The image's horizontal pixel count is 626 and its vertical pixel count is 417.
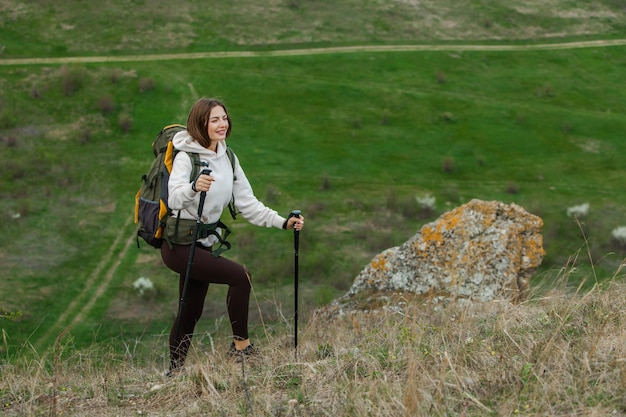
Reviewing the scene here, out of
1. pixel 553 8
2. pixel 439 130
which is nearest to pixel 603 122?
pixel 439 130

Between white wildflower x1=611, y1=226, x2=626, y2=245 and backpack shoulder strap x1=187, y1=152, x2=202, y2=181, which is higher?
backpack shoulder strap x1=187, y1=152, x2=202, y2=181

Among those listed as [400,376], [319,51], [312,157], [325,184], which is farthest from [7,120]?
[400,376]

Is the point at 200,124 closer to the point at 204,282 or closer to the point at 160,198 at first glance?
the point at 160,198

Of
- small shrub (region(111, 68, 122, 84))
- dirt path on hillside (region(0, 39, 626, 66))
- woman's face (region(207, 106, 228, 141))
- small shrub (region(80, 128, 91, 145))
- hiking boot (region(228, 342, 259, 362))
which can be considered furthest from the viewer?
dirt path on hillside (region(0, 39, 626, 66))

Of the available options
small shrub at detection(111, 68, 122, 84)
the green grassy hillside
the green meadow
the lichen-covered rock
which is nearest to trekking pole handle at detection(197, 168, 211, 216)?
the lichen-covered rock

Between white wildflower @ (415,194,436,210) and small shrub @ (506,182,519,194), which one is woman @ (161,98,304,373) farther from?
small shrub @ (506,182,519,194)

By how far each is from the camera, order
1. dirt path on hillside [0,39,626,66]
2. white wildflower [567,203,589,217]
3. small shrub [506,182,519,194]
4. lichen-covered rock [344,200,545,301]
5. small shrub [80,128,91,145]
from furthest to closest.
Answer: dirt path on hillside [0,39,626,66]
small shrub [80,128,91,145]
small shrub [506,182,519,194]
white wildflower [567,203,589,217]
lichen-covered rock [344,200,545,301]

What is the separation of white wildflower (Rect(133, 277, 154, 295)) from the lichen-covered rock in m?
16.0

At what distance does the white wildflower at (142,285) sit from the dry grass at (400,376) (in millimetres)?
19230

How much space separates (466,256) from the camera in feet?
39.0

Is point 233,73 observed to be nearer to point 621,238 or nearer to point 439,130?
point 439,130

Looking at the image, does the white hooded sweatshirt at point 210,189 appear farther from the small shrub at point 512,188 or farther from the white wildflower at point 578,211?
the small shrub at point 512,188

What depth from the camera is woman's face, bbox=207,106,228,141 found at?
282 inches

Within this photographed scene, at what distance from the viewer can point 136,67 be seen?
48.6 m
